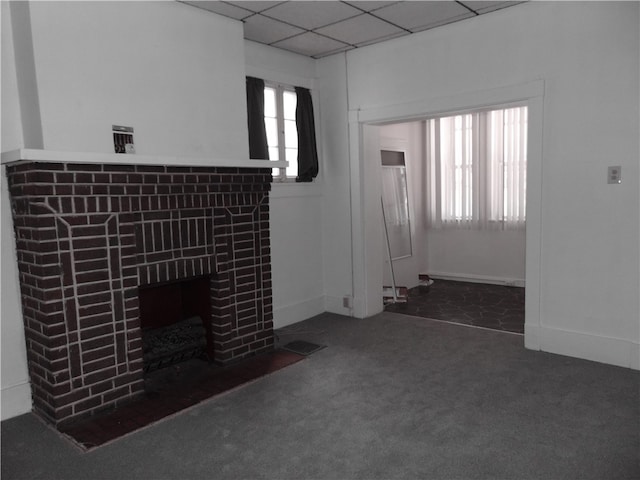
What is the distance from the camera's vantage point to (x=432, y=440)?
8.35 ft

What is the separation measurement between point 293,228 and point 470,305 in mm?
2130

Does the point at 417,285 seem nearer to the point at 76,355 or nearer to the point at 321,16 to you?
the point at 321,16

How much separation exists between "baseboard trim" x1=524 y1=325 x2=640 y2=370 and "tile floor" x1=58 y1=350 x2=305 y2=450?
186cm

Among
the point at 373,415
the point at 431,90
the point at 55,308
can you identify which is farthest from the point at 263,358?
the point at 431,90

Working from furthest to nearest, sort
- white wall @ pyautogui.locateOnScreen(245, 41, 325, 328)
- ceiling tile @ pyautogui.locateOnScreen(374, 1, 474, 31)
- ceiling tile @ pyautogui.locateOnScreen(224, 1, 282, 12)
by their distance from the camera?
1. white wall @ pyautogui.locateOnScreen(245, 41, 325, 328)
2. ceiling tile @ pyautogui.locateOnScreen(374, 1, 474, 31)
3. ceiling tile @ pyautogui.locateOnScreen(224, 1, 282, 12)

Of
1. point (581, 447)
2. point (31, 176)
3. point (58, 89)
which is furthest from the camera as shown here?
point (58, 89)

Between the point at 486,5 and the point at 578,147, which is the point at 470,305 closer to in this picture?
the point at 578,147

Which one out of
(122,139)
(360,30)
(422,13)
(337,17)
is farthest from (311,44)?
(122,139)

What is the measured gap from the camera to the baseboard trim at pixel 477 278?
6133mm

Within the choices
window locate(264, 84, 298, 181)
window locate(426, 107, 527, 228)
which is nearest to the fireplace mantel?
window locate(264, 84, 298, 181)

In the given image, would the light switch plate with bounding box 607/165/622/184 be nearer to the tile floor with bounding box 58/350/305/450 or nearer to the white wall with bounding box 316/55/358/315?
the white wall with bounding box 316/55/358/315

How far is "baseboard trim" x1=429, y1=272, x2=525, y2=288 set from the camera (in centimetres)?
613

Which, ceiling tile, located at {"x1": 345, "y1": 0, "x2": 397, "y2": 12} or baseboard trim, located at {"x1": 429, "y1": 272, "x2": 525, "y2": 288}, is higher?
ceiling tile, located at {"x1": 345, "y1": 0, "x2": 397, "y2": 12}

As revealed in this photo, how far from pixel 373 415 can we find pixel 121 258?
1795 mm
